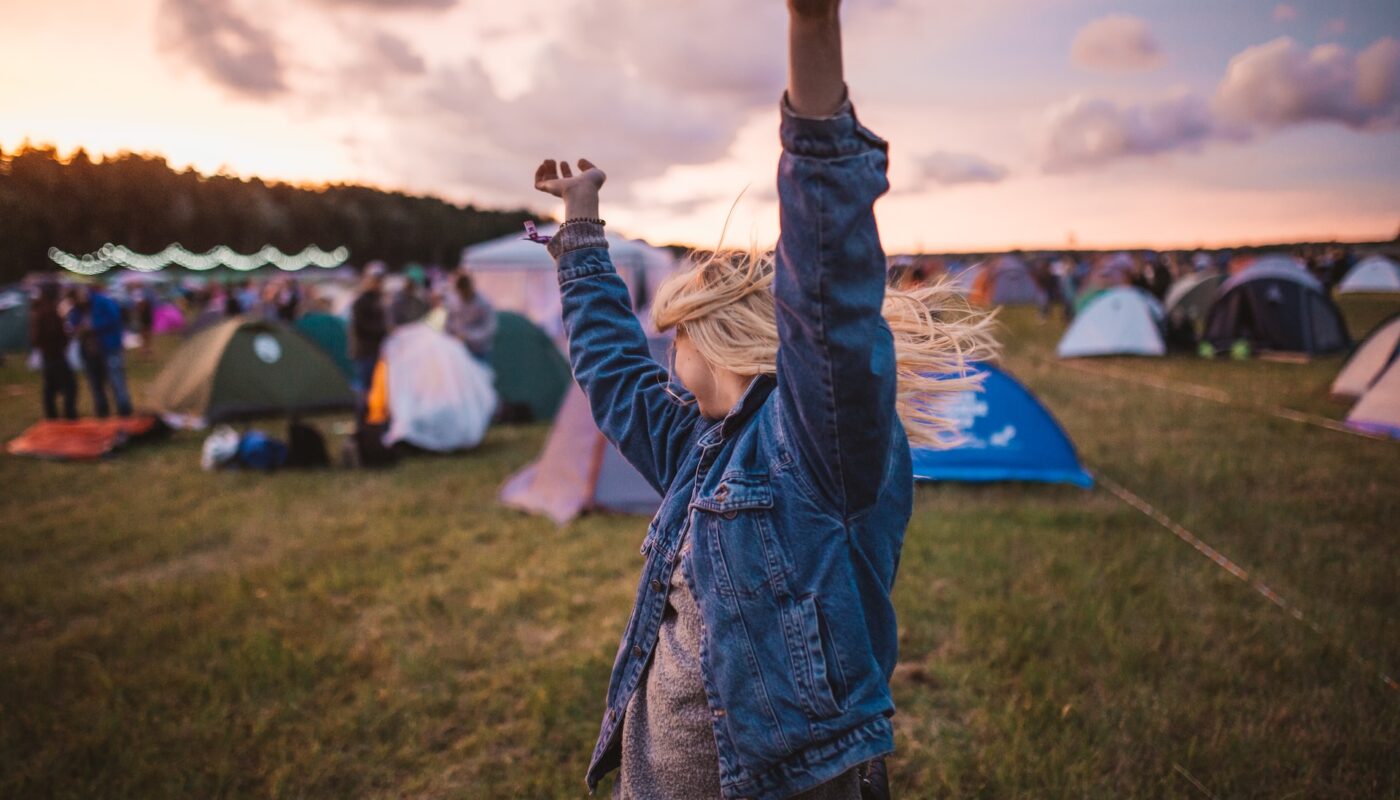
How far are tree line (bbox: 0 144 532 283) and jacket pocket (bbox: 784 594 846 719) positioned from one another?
149 feet

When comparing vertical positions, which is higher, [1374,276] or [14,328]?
[1374,276]

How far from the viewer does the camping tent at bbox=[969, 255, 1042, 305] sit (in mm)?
32875

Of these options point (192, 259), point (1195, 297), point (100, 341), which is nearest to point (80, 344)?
point (100, 341)

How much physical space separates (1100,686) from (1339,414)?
8.68 meters

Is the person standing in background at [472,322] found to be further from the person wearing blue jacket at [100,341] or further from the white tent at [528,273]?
the white tent at [528,273]

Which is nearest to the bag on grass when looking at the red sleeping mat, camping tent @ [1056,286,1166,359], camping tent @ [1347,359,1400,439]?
the red sleeping mat

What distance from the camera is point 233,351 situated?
1041cm

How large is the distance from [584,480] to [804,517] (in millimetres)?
5116

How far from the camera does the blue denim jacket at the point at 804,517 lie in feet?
3.15

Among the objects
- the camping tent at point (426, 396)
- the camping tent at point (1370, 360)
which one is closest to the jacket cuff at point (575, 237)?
the camping tent at point (426, 396)

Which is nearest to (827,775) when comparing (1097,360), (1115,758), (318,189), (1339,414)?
(1115,758)

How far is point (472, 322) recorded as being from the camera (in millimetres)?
10055

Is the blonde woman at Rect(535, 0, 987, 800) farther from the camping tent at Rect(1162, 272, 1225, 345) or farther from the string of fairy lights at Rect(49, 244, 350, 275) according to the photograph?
the string of fairy lights at Rect(49, 244, 350, 275)

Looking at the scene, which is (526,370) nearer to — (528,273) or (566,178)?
(566,178)
